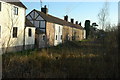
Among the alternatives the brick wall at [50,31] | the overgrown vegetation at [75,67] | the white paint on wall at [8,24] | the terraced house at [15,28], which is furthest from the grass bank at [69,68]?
the brick wall at [50,31]

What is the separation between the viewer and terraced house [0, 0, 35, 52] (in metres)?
19.8

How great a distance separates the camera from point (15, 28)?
74.5 feet

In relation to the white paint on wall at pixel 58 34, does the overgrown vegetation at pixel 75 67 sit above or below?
below

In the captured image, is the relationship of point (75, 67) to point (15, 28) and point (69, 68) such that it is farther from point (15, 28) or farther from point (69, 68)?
point (15, 28)

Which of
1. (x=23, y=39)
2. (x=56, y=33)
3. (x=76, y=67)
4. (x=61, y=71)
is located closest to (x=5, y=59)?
(x=61, y=71)

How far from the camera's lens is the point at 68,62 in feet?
26.9

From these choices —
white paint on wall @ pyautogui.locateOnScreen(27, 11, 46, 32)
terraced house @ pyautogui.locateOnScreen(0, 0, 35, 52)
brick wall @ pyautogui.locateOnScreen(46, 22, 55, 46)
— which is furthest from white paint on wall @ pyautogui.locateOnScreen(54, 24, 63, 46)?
terraced house @ pyautogui.locateOnScreen(0, 0, 35, 52)

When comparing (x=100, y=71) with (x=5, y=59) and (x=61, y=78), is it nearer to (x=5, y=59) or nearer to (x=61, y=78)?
(x=61, y=78)

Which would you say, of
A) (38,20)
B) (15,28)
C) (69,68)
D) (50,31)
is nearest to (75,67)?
(69,68)

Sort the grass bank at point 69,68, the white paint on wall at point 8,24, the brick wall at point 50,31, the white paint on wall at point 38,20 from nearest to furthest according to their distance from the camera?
1. the grass bank at point 69,68
2. the white paint on wall at point 8,24
3. the white paint on wall at point 38,20
4. the brick wall at point 50,31

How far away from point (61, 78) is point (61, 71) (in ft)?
1.75

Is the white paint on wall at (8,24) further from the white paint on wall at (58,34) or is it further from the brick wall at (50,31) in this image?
the white paint on wall at (58,34)

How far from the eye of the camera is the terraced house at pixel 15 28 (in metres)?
19.8

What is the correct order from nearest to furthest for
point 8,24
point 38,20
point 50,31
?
point 8,24, point 38,20, point 50,31
